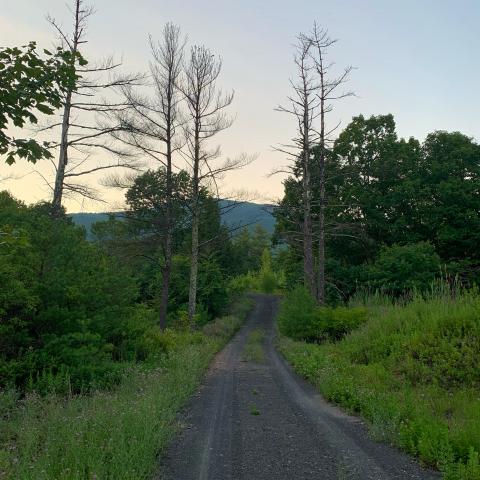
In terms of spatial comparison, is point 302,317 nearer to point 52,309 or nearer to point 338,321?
point 338,321

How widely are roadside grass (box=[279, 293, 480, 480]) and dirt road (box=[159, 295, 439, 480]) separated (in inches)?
14.4

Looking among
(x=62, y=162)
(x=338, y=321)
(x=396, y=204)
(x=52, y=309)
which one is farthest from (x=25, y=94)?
(x=396, y=204)

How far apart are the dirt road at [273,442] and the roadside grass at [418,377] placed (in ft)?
1.20

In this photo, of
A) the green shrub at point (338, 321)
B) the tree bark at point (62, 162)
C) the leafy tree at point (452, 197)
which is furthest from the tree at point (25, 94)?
the leafy tree at point (452, 197)

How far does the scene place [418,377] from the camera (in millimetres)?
11000

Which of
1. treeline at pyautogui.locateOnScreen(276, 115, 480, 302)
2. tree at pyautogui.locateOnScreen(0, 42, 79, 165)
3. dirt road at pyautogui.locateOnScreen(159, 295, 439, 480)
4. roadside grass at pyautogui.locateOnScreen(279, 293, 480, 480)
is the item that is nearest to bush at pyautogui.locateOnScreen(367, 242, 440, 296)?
treeline at pyautogui.locateOnScreen(276, 115, 480, 302)

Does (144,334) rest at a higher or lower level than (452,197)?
lower

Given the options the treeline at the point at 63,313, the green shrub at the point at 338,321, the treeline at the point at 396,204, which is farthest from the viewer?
the treeline at the point at 396,204

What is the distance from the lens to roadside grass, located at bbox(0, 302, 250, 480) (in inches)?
194

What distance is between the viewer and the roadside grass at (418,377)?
6273mm

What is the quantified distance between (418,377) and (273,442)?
5397mm

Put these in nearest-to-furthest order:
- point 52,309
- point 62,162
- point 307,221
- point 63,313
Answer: point 52,309, point 63,313, point 62,162, point 307,221

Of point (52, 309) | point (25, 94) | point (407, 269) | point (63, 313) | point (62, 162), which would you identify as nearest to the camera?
point (25, 94)

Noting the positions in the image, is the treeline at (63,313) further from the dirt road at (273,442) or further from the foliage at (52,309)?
the dirt road at (273,442)
